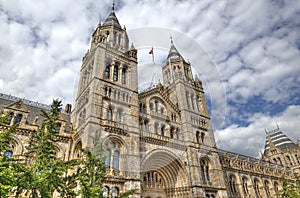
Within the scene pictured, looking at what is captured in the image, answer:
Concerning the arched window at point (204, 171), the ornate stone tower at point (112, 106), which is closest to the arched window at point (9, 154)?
the ornate stone tower at point (112, 106)

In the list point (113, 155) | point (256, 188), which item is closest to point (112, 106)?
point (113, 155)

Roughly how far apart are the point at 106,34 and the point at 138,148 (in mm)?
18357

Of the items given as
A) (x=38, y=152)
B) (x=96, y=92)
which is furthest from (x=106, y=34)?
(x=38, y=152)

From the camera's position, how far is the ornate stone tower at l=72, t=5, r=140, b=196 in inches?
838

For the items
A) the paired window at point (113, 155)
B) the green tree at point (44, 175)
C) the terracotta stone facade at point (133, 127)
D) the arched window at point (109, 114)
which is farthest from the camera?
the arched window at point (109, 114)

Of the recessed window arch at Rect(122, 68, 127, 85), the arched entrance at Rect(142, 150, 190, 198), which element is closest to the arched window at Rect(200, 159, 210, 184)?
the arched entrance at Rect(142, 150, 190, 198)

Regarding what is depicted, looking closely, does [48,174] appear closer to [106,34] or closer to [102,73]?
[102,73]

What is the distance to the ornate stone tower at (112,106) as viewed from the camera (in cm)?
2130

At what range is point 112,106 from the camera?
81.5 feet

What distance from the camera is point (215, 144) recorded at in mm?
32906

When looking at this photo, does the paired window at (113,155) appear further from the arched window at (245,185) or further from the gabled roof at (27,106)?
the arched window at (245,185)

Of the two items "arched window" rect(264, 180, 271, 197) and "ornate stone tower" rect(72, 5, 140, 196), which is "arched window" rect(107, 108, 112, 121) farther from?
"arched window" rect(264, 180, 271, 197)

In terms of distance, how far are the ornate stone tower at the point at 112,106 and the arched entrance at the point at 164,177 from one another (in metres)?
4.07

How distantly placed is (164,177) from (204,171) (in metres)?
5.70
